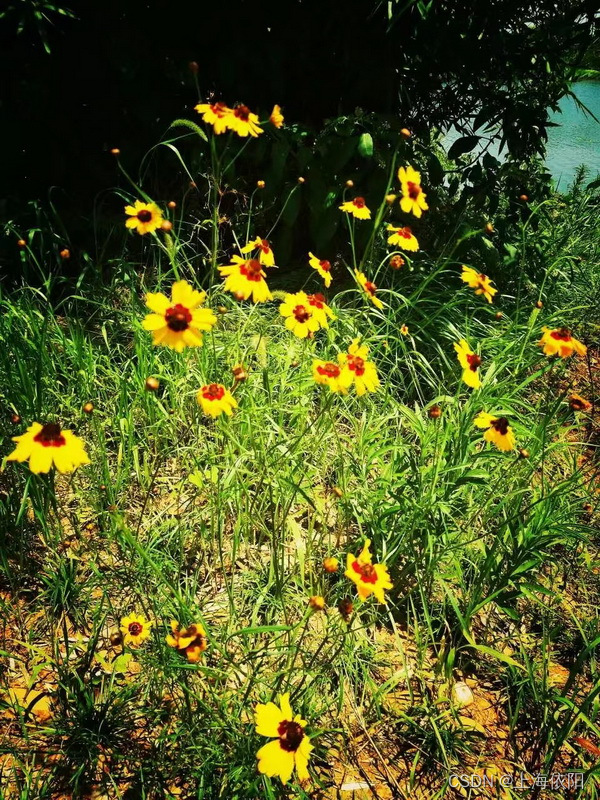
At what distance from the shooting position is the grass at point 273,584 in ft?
3.43

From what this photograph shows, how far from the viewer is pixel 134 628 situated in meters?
1.06

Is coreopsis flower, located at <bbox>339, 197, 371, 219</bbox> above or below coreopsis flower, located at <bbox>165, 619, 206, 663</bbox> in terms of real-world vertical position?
above

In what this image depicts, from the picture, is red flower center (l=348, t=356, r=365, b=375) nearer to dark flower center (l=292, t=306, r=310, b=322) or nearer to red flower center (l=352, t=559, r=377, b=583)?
dark flower center (l=292, t=306, r=310, b=322)

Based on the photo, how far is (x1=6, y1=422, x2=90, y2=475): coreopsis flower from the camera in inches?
34.4

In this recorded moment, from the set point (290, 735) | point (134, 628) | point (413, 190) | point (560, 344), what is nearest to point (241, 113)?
point (413, 190)

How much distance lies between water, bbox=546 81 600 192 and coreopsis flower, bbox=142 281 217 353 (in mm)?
3446

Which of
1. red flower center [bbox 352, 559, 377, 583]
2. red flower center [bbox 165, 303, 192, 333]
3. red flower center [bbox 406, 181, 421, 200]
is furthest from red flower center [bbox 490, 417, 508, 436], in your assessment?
red flower center [bbox 406, 181, 421, 200]

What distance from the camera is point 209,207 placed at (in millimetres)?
2275

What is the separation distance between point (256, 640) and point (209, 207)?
1.64 m

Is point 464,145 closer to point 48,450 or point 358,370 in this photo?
point 358,370

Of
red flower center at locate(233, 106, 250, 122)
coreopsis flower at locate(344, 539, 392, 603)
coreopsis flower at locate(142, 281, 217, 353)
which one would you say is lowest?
coreopsis flower at locate(344, 539, 392, 603)

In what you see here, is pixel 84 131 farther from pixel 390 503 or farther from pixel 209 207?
pixel 390 503

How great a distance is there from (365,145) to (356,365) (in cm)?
107

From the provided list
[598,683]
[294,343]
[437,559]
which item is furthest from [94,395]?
[598,683]
